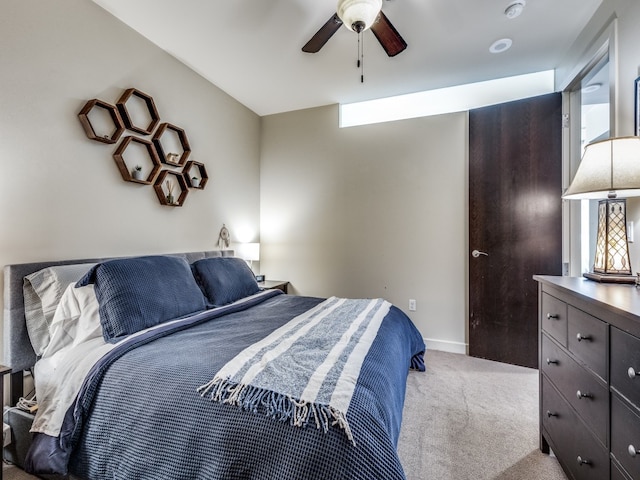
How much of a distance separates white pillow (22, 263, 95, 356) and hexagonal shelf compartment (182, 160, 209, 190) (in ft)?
4.56

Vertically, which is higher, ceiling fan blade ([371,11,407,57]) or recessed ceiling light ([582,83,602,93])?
ceiling fan blade ([371,11,407,57])

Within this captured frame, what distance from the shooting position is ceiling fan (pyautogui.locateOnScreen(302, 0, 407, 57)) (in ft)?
5.67

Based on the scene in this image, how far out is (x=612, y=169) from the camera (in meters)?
1.32

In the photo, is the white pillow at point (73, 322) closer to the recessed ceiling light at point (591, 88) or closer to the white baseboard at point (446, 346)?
the white baseboard at point (446, 346)

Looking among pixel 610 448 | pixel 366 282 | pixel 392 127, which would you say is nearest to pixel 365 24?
pixel 392 127

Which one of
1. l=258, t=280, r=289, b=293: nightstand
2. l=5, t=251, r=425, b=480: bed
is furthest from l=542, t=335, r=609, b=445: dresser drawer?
l=258, t=280, r=289, b=293: nightstand

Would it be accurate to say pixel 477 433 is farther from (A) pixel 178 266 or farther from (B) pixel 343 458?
(A) pixel 178 266

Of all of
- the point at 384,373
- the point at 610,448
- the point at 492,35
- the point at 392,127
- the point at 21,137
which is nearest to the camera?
the point at 610,448

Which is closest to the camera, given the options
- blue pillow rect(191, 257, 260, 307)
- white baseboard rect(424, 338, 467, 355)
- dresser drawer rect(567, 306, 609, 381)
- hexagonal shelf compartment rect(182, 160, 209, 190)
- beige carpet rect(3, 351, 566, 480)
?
dresser drawer rect(567, 306, 609, 381)

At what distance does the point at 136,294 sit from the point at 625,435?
7.26ft

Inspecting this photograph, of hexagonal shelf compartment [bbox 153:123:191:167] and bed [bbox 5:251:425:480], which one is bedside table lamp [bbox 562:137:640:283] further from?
hexagonal shelf compartment [bbox 153:123:191:167]

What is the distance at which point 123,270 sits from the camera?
1796mm

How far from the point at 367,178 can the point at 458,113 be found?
45.3 inches

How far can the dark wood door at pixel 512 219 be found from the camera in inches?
110
